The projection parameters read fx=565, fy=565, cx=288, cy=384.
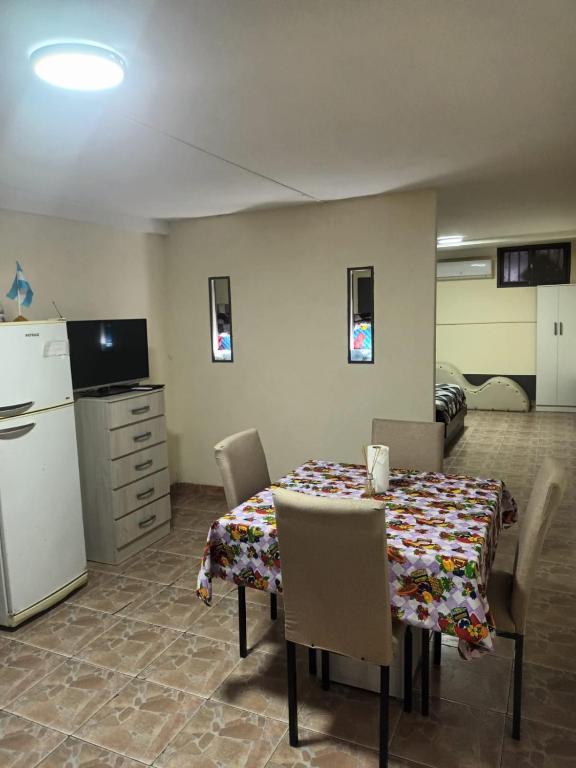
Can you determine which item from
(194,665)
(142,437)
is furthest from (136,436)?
(194,665)

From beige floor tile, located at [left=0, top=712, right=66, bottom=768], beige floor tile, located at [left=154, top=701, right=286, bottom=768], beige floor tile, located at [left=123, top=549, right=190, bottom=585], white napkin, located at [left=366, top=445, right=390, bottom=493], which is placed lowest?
beige floor tile, located at [left=0, top=712, right=66, bottom=768]

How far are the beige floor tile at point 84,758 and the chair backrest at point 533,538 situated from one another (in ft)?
4.93

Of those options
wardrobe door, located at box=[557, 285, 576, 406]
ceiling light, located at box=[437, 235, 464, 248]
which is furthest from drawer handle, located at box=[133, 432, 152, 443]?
wardrobe door, located at box=[557, 285, 576, 406]

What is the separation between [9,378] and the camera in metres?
2.90

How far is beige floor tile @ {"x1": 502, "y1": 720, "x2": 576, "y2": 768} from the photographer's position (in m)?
2.01

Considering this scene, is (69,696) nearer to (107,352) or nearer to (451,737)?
(451,737)

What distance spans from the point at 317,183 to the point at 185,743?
10.1ft

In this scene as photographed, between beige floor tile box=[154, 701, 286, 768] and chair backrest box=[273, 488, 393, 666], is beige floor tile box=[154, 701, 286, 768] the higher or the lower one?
the lower one

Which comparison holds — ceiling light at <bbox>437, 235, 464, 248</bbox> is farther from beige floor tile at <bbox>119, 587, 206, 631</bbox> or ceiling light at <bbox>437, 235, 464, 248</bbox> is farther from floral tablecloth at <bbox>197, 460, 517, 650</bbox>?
beige floor tile at <bbox>119, 587, 206, 631</bbox>

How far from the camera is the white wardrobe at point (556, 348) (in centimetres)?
815

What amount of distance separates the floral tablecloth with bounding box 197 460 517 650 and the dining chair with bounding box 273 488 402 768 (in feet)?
0.17

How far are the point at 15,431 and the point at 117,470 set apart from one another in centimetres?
89

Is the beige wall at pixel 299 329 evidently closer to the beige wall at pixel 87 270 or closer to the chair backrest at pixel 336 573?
the beige wall at pixel 87 270

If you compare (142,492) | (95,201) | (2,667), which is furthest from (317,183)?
(2,667)
